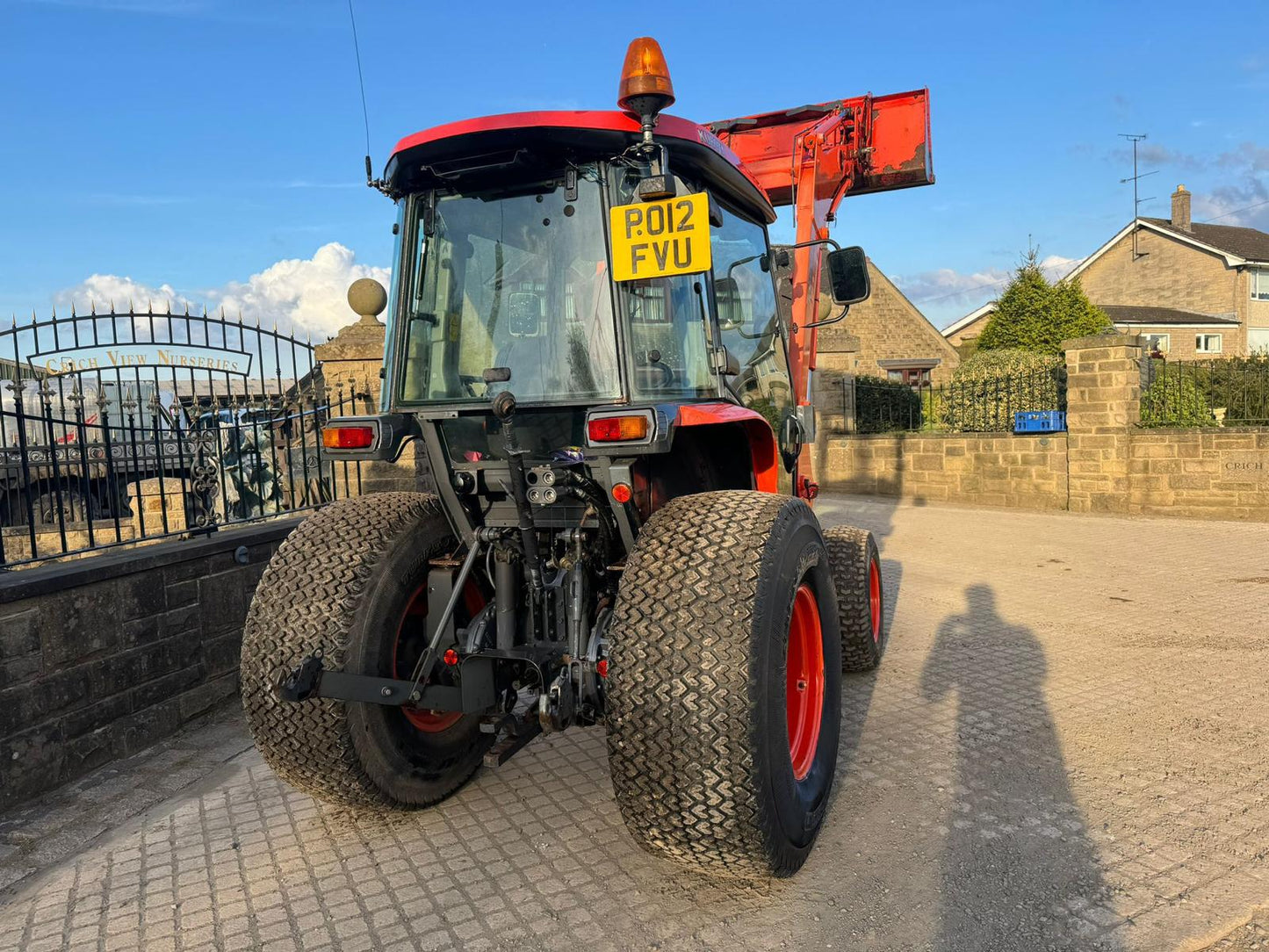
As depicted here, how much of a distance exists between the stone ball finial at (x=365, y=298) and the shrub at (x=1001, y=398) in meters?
9.42

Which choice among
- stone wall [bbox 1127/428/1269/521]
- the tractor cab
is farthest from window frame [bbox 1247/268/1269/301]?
the tractor cab

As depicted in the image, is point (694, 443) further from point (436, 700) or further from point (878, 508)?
point (878, 508)

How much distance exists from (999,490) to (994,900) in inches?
441

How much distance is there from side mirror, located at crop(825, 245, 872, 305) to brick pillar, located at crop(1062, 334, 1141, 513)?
8.74 meters

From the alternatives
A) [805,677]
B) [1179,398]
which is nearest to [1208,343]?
[1179,398]

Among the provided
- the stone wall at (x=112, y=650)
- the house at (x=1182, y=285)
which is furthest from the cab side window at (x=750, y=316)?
the house at (x=1182, y=285)

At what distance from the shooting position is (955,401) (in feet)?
46.4

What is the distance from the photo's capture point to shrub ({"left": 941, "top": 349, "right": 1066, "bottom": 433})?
41.5 ft

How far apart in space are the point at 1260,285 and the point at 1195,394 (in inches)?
1171

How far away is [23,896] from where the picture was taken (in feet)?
10.0

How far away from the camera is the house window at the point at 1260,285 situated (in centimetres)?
3491

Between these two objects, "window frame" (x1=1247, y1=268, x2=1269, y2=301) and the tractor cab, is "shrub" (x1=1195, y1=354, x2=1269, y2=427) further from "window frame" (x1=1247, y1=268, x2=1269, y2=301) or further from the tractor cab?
"window frame" (x1=1247, y1=268, x2=1269, y2=301)

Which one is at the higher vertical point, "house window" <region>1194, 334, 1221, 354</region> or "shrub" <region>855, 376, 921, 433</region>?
"house window" <region>1194, 334, 1221, 354</region>

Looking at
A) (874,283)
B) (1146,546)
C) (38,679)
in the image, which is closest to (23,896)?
(38,679)
